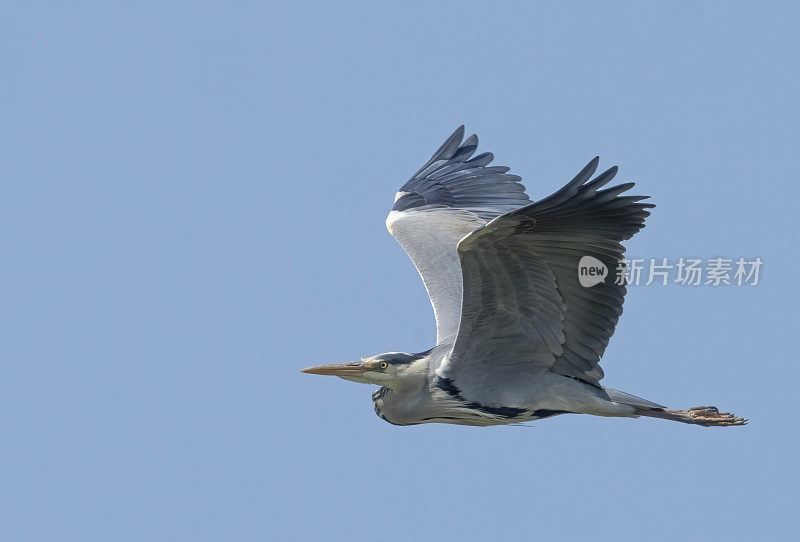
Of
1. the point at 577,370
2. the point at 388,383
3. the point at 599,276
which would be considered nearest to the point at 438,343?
the point at 388,383

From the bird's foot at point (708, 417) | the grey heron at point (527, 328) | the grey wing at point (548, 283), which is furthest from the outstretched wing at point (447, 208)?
the bird's foot at point (708, 417)

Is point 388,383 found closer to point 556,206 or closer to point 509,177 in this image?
point 556,206

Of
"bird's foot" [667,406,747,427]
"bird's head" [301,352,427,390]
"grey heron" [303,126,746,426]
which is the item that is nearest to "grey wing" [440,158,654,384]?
"grey heron" [303,126,746,426]

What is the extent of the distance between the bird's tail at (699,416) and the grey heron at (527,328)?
12 millimetres

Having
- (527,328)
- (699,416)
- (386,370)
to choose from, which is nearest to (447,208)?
(386,370)

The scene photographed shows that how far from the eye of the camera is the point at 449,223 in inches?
460

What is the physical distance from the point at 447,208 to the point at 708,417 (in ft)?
12.1

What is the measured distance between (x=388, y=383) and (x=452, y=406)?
1.87 feet

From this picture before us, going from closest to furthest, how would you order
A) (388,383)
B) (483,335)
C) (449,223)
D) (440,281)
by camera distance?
(483,335) → (388,383) → (440,281) → (449,223)

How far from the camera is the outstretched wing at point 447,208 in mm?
10805

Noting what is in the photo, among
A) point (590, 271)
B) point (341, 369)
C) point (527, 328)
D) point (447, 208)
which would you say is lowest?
point (341, 369)

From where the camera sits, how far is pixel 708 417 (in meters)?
9.71

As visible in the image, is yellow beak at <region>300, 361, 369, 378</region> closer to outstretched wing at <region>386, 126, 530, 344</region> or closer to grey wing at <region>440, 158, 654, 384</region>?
grey wing at <region>440, 158, 654, 384</region>

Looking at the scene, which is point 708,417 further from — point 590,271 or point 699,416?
point 590,271
